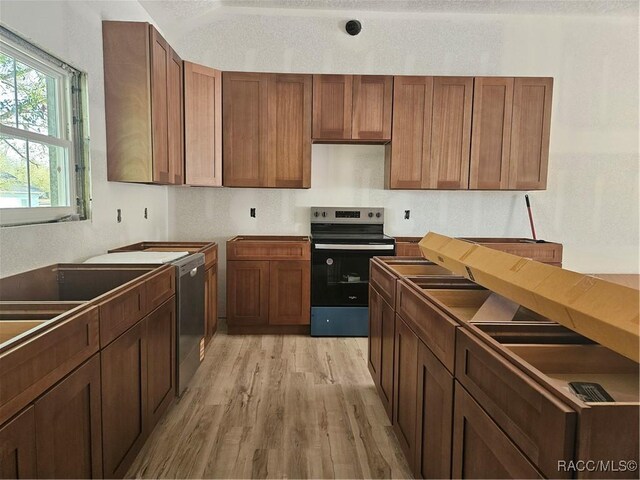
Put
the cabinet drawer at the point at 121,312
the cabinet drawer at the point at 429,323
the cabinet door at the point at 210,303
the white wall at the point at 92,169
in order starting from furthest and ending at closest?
the cabinet door at the point at 210,303 → the white wall at the point at 92,169 → the cabinet drawer at the point at 121,312 → the cabinet drawer at the point at 429,323

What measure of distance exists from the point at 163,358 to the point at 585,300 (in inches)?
78.4

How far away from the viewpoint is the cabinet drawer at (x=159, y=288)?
81.6 inches

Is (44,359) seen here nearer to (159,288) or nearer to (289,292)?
(159,288)

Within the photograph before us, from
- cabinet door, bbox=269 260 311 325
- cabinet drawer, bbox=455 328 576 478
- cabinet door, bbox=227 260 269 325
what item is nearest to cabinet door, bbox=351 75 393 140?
cabinet door, bbox=269 260 311 325

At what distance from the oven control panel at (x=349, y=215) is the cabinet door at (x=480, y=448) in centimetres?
311

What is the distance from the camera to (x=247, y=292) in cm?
391

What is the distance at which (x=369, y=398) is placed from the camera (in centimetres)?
272

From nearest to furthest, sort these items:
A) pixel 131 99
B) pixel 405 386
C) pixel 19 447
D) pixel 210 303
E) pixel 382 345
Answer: pixel 19 447 → pixel 405 386 → pixel 382 345 → pixel 131 99 → pixel 210 303

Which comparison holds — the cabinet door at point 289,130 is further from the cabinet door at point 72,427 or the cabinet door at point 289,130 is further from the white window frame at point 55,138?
the cabinet door at point 72,427

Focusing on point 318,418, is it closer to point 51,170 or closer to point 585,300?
point 585,300

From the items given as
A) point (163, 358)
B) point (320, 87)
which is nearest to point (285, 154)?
point (320, 87)

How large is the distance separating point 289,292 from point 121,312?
2.25 meters

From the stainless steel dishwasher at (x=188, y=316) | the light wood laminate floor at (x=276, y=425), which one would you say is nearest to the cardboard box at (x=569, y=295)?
the light wood laminate floor at (x=276, y=425)

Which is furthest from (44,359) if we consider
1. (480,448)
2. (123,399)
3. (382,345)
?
(382,345)
